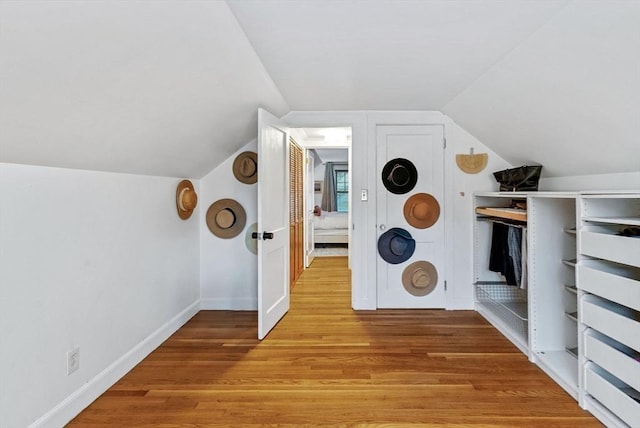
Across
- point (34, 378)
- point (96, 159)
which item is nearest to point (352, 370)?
point (34, 378)

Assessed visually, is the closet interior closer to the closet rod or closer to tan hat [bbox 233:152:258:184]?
the closet rod

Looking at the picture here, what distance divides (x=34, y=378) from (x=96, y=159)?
114 cm

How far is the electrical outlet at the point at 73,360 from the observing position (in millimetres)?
1799

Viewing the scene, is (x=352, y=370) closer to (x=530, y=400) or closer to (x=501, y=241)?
(x=530, y=400)

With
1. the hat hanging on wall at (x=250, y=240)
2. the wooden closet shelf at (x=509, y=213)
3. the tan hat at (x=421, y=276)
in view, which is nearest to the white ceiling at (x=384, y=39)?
the wooden closet shelf at (x=509, y=213)

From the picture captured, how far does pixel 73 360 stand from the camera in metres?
1.83

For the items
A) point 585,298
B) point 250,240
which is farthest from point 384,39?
point 250,240

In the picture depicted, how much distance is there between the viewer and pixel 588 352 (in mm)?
1823

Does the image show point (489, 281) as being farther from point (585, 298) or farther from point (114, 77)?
point (114, 77)

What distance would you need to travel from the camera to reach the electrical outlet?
5.90 ft

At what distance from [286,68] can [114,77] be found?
1.15 m

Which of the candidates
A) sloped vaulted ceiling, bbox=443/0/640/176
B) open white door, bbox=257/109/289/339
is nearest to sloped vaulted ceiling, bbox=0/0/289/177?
open white door, bbox=257/109/289/339

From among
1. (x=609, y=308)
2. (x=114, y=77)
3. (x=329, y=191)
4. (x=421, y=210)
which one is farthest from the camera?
(x=329, y=191)

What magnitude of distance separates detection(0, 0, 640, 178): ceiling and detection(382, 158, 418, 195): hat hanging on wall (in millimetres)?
834
